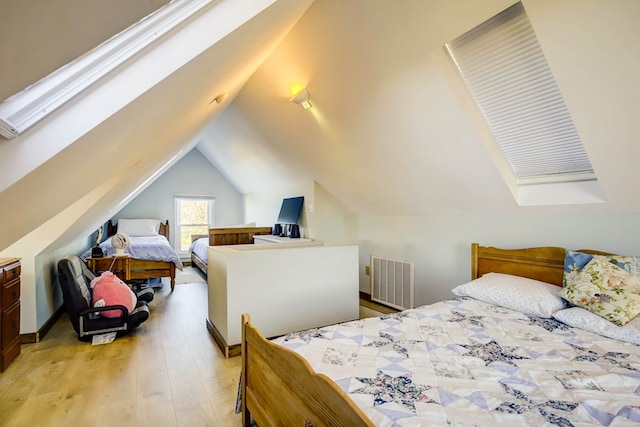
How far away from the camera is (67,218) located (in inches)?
114

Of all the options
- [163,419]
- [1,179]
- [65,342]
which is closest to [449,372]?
[163,419]

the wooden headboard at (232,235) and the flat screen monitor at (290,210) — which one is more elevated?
the flat screen monitor at (290,210)

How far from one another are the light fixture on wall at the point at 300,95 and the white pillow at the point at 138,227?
498 cm

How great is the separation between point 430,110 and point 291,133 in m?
2.02

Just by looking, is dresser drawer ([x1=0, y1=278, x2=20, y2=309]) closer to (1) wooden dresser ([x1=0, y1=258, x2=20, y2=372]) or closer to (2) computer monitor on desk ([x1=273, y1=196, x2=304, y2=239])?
(1) wooden dresser ([x1=0, y1=258, x2=20, y2=372])

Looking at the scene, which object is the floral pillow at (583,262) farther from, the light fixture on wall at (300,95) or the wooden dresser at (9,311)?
the wooden dresser at (9,311)

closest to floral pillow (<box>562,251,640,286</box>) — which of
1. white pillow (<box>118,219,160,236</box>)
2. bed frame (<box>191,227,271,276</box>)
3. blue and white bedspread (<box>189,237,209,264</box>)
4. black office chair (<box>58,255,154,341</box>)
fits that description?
black office chair (<box>58,255,154,341</box>)

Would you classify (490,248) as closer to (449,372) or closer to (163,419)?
(449,372)

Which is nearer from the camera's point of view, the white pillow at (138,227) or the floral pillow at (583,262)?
the floral pillow at (583,262)

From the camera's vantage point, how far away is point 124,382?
2369 mm

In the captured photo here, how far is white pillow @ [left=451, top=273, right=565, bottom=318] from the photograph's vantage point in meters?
2.13

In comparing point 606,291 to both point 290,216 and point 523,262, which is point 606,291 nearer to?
point 523,262

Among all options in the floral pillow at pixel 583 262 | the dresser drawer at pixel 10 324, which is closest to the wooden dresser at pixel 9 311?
the dresser drawer at pixel 10 324

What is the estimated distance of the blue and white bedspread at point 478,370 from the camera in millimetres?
1135
